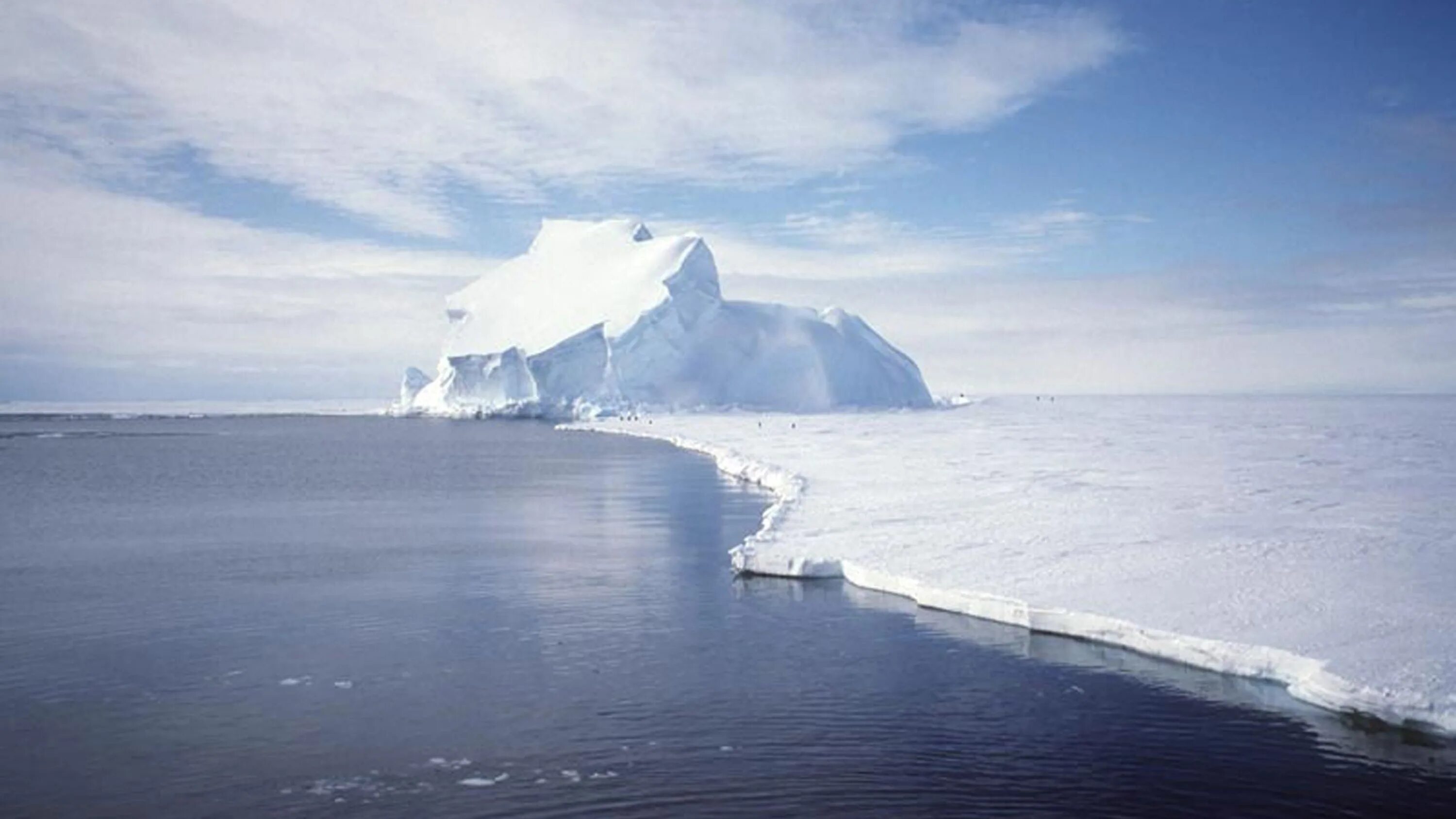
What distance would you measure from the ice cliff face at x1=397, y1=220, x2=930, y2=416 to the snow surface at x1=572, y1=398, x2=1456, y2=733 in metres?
48.3

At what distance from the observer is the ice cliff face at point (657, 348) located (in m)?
81.2

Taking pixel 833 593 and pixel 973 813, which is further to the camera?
pixel 833 593

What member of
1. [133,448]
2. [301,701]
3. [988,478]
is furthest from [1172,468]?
[133,448]

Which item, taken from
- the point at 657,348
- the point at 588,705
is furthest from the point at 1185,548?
the point at 657,348

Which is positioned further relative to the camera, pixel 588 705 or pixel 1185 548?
pixel 1185 548

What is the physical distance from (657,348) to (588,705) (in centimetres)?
7272

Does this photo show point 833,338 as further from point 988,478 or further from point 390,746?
point 390,746

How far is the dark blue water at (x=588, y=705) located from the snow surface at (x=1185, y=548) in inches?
15.9

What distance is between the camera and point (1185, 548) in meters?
14.8

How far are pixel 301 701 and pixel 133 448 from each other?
54.2m

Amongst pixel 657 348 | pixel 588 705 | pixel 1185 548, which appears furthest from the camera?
pixel 657 348

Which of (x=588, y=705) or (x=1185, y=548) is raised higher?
(x=1185, y=548)

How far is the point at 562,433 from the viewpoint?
68.8 meters

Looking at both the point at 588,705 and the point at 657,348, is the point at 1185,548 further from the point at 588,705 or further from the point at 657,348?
the point at 657,348
